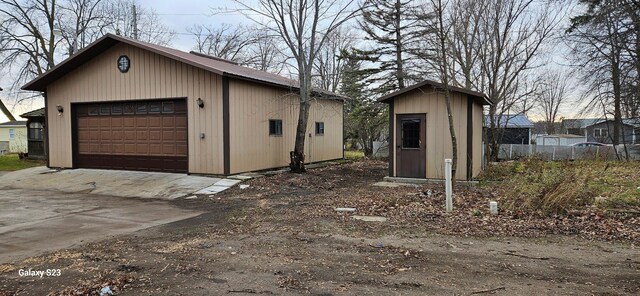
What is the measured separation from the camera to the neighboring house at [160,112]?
12.6 meters

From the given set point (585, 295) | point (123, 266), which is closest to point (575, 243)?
point (585, 295)

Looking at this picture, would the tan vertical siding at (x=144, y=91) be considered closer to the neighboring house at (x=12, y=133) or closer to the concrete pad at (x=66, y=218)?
the concrete pad at (x=66, y=218)

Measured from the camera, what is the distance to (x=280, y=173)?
45.8ft

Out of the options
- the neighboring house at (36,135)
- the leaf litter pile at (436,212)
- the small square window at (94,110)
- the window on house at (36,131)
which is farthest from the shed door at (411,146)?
the window on house at (36,131)

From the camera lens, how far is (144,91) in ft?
43.9

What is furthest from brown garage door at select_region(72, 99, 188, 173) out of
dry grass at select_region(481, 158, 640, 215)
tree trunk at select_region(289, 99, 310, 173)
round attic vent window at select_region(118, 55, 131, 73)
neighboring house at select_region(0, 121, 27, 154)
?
neighboring house at select_region(0, 121, 27, 154)

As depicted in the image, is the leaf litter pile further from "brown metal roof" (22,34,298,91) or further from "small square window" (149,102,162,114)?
"small square window" (149,102,162,114)

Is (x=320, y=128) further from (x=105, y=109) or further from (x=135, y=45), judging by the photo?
(x=105, y=109)

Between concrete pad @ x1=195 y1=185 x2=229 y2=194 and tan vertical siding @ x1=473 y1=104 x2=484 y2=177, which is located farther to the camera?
tan vertical siding @ x1=473 y1=104 x2=484 y2=177

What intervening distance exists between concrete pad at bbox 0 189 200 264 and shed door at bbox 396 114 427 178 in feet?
20.6

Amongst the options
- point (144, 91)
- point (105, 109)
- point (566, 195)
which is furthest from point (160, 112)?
point (566, 195)

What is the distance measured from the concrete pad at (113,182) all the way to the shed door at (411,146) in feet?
17.5

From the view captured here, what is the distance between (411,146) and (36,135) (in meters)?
20.3

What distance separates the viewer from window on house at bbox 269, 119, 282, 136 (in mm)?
14836
